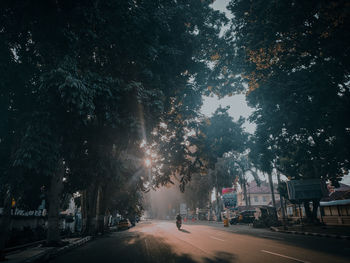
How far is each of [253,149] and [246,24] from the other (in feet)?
35.6

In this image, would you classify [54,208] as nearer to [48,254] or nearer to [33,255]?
[48,254]

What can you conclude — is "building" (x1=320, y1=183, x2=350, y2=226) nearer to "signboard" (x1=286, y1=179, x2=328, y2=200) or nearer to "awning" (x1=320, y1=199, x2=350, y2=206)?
"awning" (x1=320, y1=199, x2=350, y2=206)

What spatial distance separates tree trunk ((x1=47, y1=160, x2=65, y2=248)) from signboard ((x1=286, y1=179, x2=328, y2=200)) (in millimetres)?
20692

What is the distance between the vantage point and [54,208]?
1469cm

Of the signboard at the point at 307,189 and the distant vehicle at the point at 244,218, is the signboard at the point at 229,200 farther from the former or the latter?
the signboard at the point at 307,189

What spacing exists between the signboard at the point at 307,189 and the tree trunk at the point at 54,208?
2069 cm

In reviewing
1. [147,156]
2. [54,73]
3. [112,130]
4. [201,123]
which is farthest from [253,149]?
[54,73]

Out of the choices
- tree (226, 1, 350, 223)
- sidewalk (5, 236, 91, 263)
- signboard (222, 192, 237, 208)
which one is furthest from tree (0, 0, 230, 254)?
signboard (222, 192, 237, 208)

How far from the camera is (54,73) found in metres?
7.76

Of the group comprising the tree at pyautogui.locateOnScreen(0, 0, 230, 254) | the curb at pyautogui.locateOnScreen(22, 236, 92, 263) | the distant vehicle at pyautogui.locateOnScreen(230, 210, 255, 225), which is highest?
the tree at pyautogui.locateOnScreen(0, 0, 230, 254)

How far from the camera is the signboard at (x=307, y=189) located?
23250mm

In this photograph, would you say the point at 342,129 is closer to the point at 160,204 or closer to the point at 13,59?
the point at 13,59

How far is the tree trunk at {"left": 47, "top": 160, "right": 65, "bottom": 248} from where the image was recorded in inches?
566

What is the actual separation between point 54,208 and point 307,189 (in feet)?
73.1
